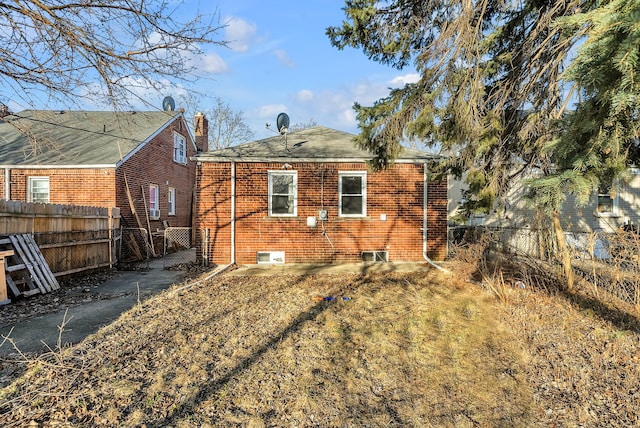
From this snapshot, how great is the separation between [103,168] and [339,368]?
38.2ft

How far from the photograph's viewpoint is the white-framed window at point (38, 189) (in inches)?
483

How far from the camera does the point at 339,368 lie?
389 centimetres

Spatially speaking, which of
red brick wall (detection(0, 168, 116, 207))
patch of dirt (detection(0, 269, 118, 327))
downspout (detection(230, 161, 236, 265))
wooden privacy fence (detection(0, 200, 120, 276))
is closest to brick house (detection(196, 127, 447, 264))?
downspout (detection(230, 161, 236, 265))

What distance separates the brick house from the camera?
33.1ft

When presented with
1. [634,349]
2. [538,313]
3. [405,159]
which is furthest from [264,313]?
[405,159]

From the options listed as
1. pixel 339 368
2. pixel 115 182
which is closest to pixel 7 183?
pixel 115 182

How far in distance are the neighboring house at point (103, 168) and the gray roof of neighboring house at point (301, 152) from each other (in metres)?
1.72

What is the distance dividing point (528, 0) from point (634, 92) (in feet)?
14.4

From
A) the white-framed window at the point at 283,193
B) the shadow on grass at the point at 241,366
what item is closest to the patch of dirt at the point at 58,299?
the shadow on grass at the point at 241,366

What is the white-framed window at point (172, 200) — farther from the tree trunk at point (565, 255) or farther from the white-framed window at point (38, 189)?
the tree trunk at point (565, 255)

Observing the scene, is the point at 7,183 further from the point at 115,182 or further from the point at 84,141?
the point at 115,182

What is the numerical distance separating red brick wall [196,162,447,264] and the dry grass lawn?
159 inches

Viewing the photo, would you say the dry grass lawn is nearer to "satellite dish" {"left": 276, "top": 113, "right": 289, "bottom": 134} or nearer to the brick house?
the brick house

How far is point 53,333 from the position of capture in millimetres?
4871
